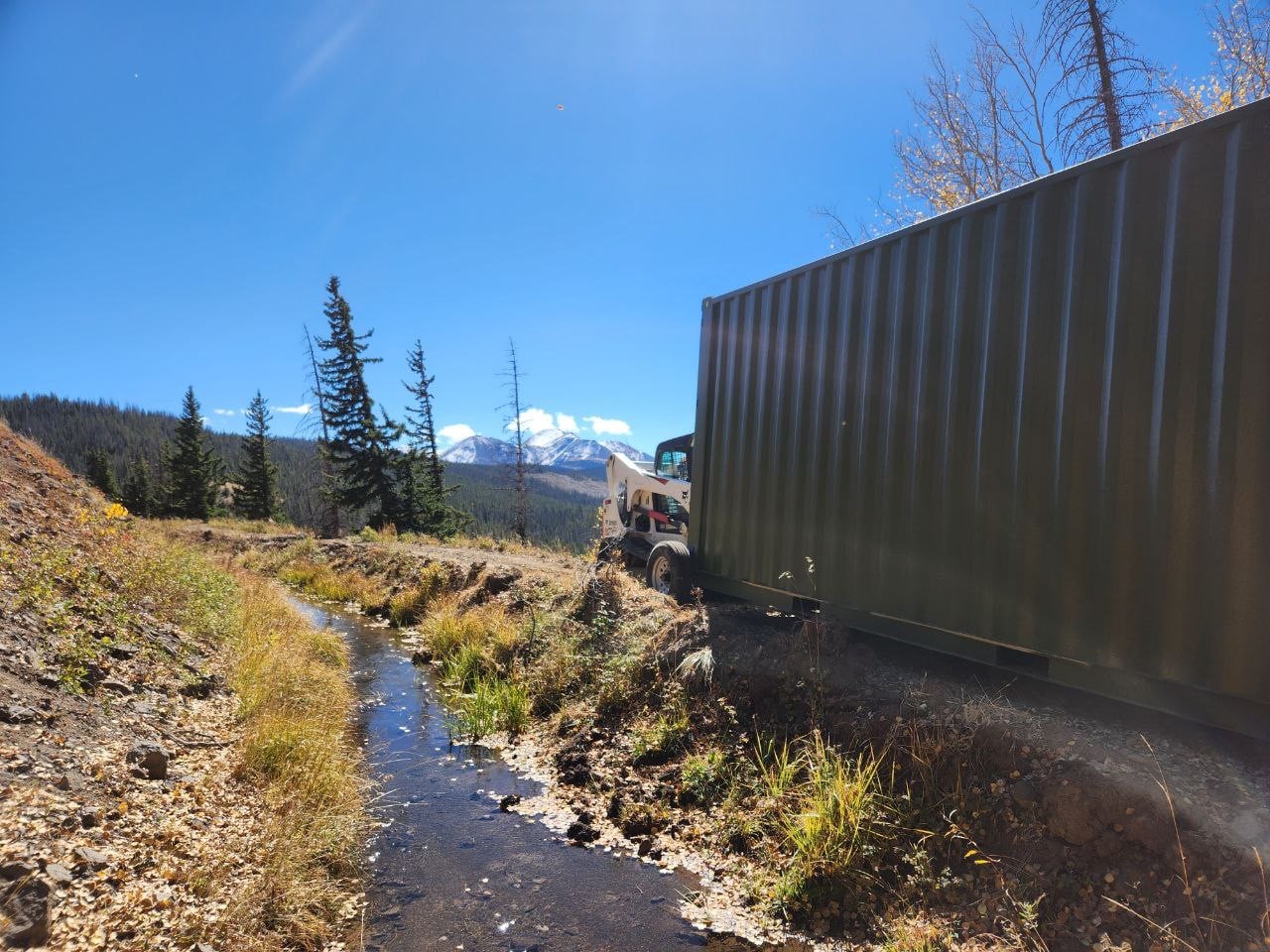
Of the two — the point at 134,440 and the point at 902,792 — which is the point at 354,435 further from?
the point at 134,440

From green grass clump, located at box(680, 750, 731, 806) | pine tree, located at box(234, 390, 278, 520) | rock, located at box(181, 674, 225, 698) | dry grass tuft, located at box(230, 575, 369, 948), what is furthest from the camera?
pine tree, located at box(234, 390, 278, 520)

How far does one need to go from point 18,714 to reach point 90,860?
1.25m

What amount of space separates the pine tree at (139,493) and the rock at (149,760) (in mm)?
48150

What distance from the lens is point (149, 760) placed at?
3754 mm

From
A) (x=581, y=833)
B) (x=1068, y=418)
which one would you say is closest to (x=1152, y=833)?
(x=1068, y=418)

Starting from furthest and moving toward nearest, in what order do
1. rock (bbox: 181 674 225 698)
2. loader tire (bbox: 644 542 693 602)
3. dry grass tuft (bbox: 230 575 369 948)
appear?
1. loader tire (bbox: 644 542 693 602)
2. rock (bbox: 181 674 225 698)
3. dry grass tuft (bbox: 230 575 369 948)

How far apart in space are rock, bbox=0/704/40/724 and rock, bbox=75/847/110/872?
1109 mm

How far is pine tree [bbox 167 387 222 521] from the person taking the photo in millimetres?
40562

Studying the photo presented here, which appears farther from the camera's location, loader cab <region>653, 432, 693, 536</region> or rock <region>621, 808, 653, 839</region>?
loader cab <region>653, 432, 693, 536</region>

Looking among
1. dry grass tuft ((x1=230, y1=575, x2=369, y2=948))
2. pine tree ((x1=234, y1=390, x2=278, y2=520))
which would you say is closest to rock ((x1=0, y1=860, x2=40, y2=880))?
dry grass tuft ((x1=230, y1=575, x2=369, y2=948))

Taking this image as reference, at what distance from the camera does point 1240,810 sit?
3.04m

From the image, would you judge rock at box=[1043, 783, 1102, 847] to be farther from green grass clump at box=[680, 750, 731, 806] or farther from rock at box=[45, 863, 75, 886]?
rock at box=[45, 863, 75, 886]

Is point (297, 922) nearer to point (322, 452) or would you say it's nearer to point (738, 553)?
point (738, 553)

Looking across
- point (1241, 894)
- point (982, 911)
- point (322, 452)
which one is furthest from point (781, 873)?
point (322, 452)
